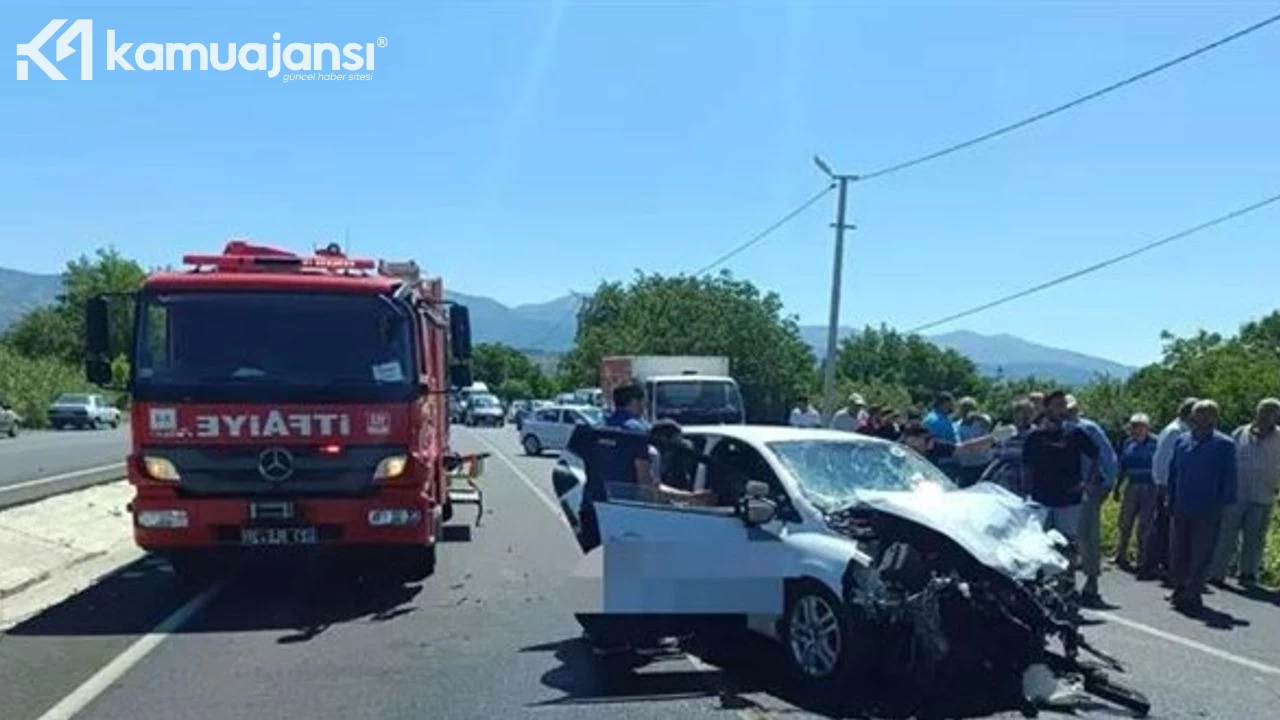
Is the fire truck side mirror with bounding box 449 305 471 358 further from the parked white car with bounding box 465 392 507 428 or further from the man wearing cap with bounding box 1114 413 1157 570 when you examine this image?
the parked white car with bounding box 465 392 507 428

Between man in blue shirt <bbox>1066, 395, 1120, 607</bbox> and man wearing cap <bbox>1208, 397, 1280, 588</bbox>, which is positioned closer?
man in blue shirt <bbox>1066, 395, 1120, 607</bbox>

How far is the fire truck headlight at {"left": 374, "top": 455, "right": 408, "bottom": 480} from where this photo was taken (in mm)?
10500

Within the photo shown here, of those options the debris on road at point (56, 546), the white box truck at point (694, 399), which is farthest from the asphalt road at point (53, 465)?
the white box truck at point (694, 399)

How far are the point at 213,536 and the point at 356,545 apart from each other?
3.49ft

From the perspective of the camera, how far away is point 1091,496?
12.3 metres

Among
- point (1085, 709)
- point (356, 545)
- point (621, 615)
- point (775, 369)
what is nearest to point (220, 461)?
point (356, 545)

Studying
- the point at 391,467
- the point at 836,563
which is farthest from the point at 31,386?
the point at 836,563

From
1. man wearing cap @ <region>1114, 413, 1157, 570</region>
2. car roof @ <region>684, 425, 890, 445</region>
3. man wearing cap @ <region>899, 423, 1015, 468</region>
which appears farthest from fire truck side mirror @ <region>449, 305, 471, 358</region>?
man wearing cap @ <region>1114, 413, 1157, 570</region>

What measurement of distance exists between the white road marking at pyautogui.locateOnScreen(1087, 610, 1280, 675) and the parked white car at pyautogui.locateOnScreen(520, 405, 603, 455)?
28519 millimetres

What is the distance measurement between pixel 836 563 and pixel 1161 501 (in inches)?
272

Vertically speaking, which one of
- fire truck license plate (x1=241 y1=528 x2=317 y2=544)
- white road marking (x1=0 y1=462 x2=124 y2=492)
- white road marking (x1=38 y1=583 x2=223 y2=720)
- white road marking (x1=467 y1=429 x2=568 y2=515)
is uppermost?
fire truck license plate (x1=241 y1=528 x2=317 y2=544)

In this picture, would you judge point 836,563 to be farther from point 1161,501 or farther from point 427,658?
point 1161,501

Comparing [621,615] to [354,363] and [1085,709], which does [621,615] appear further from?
[354,363]

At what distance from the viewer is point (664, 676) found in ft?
26.3
